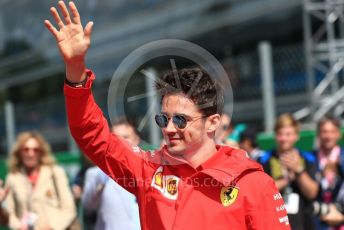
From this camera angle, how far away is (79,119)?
3.02m

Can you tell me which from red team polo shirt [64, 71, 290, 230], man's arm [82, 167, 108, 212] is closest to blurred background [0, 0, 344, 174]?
man's arm [82, 167, 108, 212]

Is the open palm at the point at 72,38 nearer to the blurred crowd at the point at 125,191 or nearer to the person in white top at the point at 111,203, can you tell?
the blurred crowd at the point at 125,191

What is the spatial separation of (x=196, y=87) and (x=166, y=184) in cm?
41

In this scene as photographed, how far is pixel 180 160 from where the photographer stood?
10.5 feet

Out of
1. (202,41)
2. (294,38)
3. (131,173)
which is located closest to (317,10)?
(294,38)

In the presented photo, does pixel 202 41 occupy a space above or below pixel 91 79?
above

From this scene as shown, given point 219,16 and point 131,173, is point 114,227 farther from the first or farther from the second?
point 219,16

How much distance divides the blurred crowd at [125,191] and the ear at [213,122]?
182 cm

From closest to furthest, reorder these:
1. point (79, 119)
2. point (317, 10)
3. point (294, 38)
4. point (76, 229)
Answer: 1. point (79, 119)
2. point (76, 229)
3. point (317, 10)
4. point (294, 38)

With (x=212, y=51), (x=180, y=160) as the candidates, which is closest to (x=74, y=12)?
(x=180, y=160)

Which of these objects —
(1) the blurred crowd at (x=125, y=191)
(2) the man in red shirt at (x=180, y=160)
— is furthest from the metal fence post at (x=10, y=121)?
(2) the man in red shirt at (x=180, y=160)

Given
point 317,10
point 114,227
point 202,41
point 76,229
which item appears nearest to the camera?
point 114,227

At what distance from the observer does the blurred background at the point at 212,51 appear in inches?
408

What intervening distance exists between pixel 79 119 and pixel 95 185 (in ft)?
10.1
